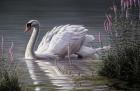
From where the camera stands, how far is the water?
731 inches

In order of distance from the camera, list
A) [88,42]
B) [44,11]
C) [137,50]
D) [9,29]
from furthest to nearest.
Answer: [44,11]
[9,29]
[88,42]
[137,50]

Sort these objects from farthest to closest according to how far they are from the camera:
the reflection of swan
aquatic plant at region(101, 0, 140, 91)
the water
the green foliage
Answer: the water
the reflection of swan
aquatic plant at region(101, 0, 140, 91)
the green foliage

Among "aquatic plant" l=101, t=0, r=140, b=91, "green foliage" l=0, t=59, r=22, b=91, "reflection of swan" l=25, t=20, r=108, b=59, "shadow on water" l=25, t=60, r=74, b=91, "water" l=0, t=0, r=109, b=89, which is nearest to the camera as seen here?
"green foliage" l=0, t=59, r=22, b=91

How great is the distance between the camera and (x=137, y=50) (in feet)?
40.0

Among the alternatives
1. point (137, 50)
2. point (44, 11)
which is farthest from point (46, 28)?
point (137, 50)

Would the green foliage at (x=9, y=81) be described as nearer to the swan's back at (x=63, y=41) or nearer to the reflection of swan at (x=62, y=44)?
the reflection of swan at (x=62, y=44)

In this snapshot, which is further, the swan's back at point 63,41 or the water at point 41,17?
the water at point 41,17

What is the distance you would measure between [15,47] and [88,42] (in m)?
1.76

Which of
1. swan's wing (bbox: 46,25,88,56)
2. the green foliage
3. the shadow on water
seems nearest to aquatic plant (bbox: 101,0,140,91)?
the shadow on water

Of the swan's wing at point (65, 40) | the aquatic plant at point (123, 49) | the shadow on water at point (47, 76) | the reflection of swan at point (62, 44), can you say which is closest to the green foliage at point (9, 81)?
the shadow on water at point (47, 76)

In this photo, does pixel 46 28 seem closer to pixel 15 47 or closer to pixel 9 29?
pixel 9 29

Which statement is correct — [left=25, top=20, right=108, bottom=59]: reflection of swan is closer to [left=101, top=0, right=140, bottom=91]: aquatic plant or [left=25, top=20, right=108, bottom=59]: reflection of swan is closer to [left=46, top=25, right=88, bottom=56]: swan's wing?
[left=46, top=25, right=88, bottom=56]: swan's wing

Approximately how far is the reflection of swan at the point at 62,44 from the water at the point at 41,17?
36 cm

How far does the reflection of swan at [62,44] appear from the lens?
53.0 ft
